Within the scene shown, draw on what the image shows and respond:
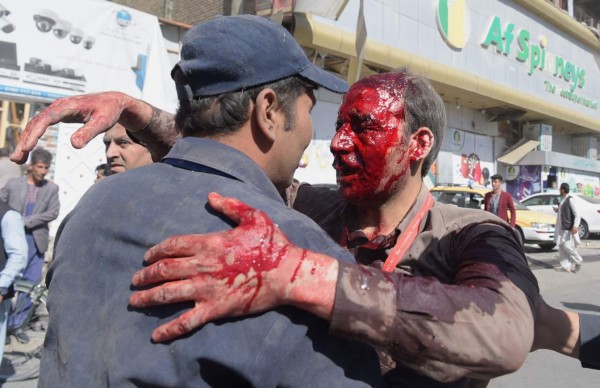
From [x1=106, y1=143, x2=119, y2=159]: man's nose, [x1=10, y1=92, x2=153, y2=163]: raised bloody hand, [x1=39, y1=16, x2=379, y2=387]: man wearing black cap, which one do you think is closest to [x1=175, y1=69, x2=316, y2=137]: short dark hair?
[x1=39, y1=16, x2=379, y2=387]: man wearing black cap

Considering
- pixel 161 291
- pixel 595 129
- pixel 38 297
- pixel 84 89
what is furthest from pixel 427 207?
pixel 595 129

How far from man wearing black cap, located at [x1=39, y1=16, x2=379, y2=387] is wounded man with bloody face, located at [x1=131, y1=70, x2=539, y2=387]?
0.12 ft

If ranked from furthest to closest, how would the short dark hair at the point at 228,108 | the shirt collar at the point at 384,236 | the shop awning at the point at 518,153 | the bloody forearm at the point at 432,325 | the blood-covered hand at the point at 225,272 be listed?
the shop awning at the point at 518,153, the shirt collar at the point at 384,236, the short dark hair at the point at 228,108, the bloody forearm at the point at 432,325, the blood-covered hand at the point at 225,272

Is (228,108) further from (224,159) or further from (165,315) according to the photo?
(165,315)

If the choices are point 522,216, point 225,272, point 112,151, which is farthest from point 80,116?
point 522,216

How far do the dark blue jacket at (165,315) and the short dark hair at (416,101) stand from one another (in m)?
0.76

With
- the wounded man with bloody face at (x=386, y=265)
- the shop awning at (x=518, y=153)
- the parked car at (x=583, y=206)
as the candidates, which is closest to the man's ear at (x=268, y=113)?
the wounded man with bloody face at (x=386, y=265)

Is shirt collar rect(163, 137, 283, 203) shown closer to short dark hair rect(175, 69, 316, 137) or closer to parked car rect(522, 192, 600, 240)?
short dark hair rect(175, 69, 316, 137)

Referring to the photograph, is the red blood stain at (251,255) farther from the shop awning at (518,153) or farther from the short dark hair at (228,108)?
the shop awning at (518,153)

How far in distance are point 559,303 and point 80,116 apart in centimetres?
763

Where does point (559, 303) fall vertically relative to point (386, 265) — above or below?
below

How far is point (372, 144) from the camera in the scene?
6.01 ft

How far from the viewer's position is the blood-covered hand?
101 centimetres

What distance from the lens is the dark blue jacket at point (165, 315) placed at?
101 cm
